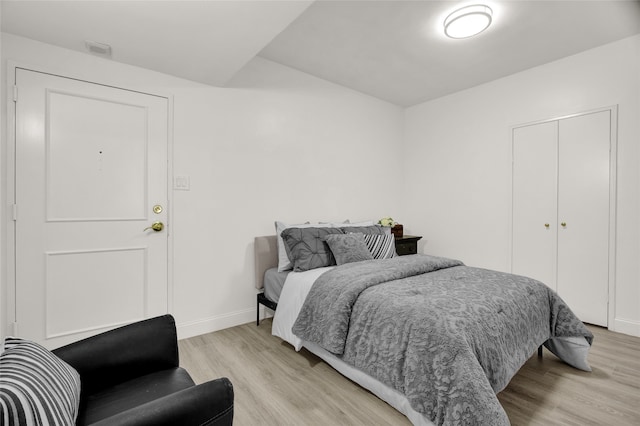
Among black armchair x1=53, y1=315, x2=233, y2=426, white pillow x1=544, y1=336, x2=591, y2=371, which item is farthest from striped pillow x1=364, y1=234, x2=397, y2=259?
black armchair x1=53, y1=315, x2=233, y2=426

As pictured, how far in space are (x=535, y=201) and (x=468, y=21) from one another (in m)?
2.02

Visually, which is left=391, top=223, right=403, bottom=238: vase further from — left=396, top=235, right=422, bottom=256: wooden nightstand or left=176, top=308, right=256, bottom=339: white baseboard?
left=176, top=308, right=256, bottom=339: white baseboard

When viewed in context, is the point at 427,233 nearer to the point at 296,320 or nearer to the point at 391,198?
the point at 391,198

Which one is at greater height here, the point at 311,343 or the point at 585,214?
the point at 585,214

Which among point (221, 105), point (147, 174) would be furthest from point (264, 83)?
point (147, 174)

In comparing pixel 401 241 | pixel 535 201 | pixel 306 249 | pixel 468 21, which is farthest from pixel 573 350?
pixel 468 21

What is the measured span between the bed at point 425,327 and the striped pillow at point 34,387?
133cm

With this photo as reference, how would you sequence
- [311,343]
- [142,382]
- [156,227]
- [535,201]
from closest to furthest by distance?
[142,382] < [311,343] < [156,227] < [535,201]

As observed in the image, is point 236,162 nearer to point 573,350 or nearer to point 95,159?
point 95,159

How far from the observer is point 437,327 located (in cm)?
154

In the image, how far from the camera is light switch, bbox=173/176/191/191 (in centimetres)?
272

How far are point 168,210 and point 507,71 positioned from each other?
3742 millimetres

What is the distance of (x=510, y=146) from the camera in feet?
11.8

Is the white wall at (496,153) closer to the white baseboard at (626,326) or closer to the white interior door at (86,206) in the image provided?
the white baseboard at (626,326)
